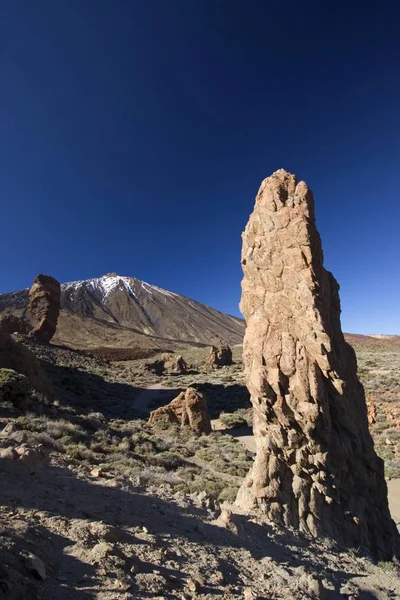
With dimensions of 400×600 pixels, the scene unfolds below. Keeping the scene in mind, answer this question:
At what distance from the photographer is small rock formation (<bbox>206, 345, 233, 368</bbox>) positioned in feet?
175

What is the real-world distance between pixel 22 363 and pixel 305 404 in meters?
17.1

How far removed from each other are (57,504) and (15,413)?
830 centimetres

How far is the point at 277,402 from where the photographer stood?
7.83 metres

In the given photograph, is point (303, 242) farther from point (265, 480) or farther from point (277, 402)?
point (265, 480)

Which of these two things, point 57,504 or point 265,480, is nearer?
point 57,504

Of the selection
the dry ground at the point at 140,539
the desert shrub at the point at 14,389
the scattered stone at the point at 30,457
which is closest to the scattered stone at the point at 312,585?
the dry ground at the point at 140,539

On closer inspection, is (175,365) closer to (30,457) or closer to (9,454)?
(30,457)

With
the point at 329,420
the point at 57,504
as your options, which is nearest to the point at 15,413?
the point at 57,504

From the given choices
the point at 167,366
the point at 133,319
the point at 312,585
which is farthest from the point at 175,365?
the point at 133,319

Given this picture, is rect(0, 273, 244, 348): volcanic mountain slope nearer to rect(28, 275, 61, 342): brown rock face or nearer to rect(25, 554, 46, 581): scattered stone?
rect(28, 275, 61, 342): brown rock face

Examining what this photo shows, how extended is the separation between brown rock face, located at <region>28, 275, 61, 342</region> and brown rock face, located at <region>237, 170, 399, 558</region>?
153 feet

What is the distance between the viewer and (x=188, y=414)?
18719 millimetres

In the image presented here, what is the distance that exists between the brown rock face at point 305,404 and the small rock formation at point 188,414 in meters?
10.8

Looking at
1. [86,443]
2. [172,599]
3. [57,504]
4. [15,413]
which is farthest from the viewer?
[15,413]
